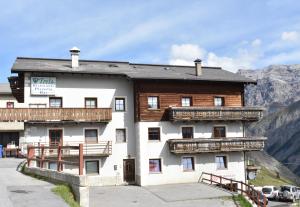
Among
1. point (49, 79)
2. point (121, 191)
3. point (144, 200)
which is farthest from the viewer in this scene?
point (49, 79)

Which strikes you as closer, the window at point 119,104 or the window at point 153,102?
the window at point 153,102

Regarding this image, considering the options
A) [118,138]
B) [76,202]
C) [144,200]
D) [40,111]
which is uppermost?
[40,111]

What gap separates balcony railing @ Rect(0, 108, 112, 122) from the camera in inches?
1216

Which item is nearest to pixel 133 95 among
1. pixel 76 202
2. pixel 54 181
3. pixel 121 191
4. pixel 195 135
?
pixel 195 135

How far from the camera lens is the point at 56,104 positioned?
33.6 m

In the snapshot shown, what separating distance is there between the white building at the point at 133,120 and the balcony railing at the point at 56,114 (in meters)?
0.08

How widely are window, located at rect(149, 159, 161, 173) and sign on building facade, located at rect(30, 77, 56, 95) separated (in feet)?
33.3

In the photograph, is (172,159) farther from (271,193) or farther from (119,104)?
(271,193)

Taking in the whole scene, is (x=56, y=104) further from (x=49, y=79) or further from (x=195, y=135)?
(x=195, y=135)

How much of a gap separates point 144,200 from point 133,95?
11012 millimetres

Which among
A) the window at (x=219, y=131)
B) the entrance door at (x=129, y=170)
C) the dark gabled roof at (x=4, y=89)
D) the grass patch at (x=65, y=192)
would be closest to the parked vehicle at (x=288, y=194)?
the window at (x=219, y=131)

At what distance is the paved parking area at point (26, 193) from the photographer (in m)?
13.0

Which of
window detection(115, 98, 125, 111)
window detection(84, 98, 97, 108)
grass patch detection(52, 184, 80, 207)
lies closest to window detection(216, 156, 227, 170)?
window detection(115, 98, 125, 111)

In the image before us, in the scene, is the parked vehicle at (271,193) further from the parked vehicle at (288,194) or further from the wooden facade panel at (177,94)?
the wooden facade panel at (177,94)
